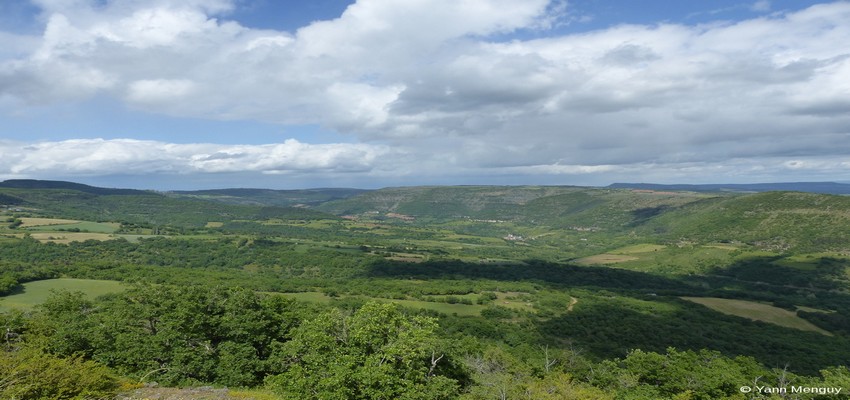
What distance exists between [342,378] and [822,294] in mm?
195337

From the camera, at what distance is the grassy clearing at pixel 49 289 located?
8419cm

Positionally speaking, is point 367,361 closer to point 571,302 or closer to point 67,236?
point 571,302

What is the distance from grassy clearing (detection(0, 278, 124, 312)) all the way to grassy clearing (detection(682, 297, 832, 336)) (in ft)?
533

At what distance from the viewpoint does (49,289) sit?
308ft

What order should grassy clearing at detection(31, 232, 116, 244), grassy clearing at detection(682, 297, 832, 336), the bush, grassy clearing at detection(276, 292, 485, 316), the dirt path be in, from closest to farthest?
1. the bush
2. grassy clearing at detection(682, 297, 832, 336)
3. grassy clearing at detection(276, 292, 485, 316)
4. the dirt path
5. grassy clearing at detection(31, 232, 116, 244)

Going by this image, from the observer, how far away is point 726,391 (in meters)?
43.3

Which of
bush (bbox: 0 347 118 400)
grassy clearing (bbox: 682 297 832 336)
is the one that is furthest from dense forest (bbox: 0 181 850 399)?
grassy clearing (bbox: 682 297 832 336)

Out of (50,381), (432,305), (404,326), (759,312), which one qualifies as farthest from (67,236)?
(759,312)

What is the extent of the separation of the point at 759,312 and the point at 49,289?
181594 millimetres

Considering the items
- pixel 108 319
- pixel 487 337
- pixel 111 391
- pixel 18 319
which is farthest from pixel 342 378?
pixel 487 337

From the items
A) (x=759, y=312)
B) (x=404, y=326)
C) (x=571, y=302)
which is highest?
(x=404, y=326)

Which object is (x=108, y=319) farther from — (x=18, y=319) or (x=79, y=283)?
(x=79, y=283)

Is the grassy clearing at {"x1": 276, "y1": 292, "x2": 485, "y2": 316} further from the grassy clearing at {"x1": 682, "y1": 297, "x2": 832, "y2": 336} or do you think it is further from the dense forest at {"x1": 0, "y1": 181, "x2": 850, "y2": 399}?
the grassy clearing at {"x1": 682, "y1": 297, "x2": 832, "y2": 336}

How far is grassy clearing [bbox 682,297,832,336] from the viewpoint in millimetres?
110406
